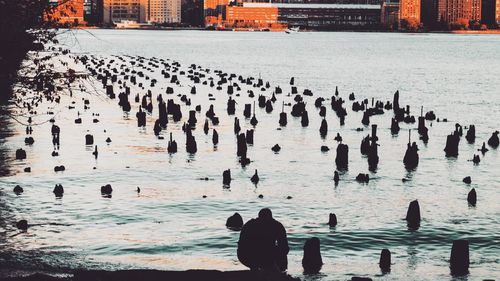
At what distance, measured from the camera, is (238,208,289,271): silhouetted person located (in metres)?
16.9

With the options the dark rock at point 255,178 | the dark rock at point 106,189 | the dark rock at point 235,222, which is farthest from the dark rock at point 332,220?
the dark rock at point 106,189

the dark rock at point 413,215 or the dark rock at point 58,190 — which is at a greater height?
the dark rock at point 58,190

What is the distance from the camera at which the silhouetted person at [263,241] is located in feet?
55.5

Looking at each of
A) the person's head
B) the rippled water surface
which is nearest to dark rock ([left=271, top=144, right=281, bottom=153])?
the rippled water surface

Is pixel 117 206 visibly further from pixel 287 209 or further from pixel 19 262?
pixel 19 262

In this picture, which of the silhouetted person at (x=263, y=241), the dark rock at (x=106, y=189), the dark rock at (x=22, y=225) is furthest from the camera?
the dark rock at (x=106, y=189)

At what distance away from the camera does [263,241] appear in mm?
17031

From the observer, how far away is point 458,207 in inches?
1288

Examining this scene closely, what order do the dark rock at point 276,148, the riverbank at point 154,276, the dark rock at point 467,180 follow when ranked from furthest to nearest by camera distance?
the dark rock at point 276,148 < the dark rock at point 467,180 < the riverbank at point 154,276

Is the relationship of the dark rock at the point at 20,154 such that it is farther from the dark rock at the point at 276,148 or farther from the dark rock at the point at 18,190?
the dark rock at the point at 276,148

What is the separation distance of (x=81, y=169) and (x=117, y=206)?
7.49m

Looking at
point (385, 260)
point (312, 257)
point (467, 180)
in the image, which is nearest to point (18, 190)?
point (312, 257)

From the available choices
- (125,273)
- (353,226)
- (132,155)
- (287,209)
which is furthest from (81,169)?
(125,273)

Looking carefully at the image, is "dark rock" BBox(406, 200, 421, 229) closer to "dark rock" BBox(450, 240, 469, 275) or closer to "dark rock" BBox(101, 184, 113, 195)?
"dark rock" BBox(450, 240, 469, 275)
